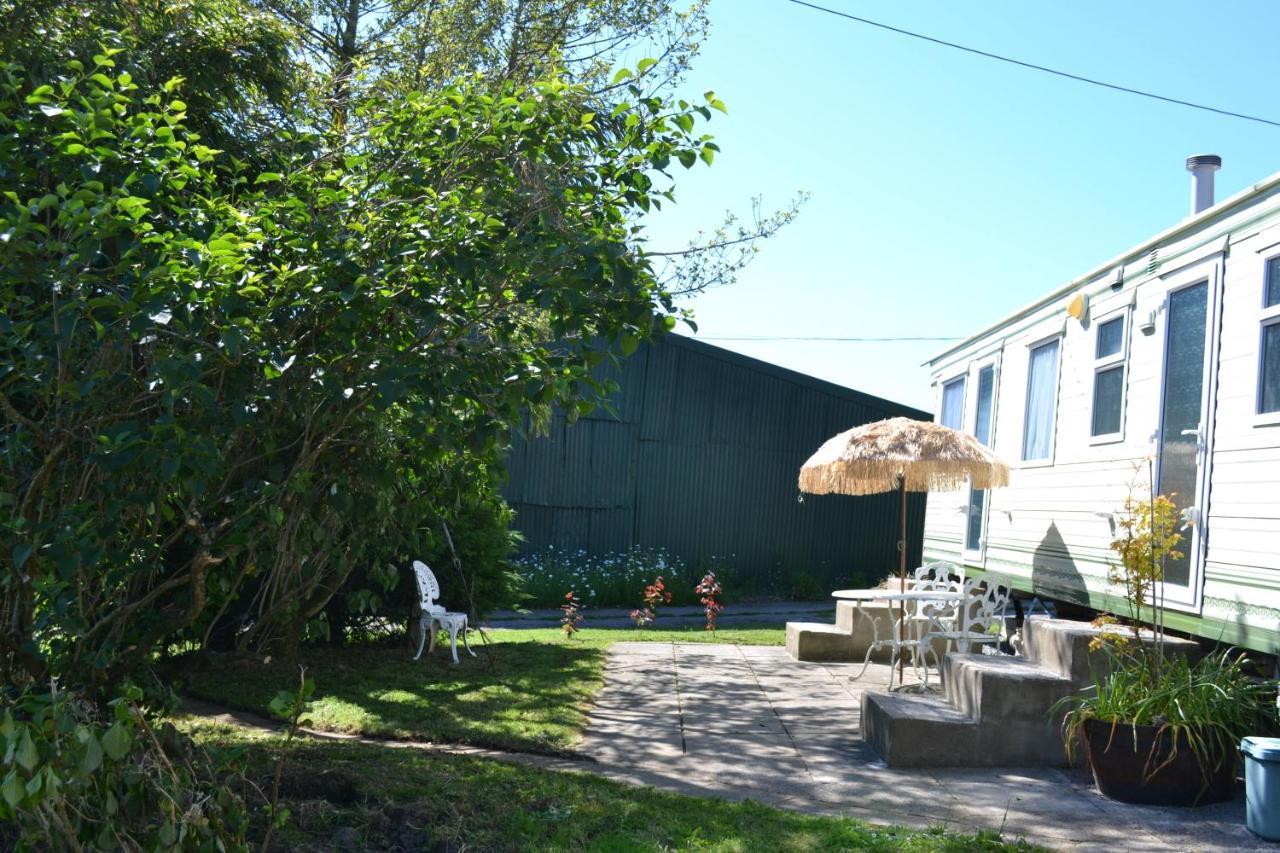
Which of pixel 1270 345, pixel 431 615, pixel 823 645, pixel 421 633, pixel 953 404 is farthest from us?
pixel 953 404

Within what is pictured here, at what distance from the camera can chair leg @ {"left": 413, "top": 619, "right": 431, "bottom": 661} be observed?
9.92 meters

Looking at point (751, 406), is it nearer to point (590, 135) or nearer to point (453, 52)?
point (453, 52)

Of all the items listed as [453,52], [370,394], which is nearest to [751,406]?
[453,52]

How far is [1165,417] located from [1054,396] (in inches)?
85.3

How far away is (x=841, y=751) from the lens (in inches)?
269

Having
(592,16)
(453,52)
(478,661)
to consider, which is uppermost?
(592,16)

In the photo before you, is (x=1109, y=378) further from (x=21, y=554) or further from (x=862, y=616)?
(x=21, y=554)

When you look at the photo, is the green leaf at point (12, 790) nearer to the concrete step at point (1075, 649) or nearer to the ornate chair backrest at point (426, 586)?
the concrete step at point (1075, 649)

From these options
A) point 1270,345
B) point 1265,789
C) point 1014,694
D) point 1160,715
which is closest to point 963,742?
point 1014,694

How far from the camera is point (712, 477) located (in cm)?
1856

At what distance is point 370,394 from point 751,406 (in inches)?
571

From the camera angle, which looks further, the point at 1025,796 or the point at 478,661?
the point at 478,661

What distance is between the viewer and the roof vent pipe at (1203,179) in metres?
8.80

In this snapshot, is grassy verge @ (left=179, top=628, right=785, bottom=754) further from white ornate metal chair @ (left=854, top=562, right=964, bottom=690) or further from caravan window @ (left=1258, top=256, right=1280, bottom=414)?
caravan window @ (left=1258, top=256, right=1280, bottom=414)
